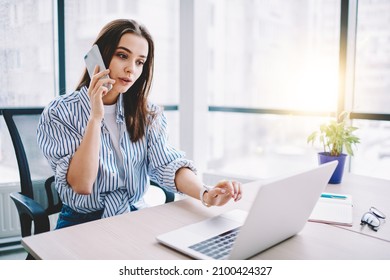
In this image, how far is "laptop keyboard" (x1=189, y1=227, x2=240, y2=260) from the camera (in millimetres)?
817

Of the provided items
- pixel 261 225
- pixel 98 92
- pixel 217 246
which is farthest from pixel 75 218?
pixel 261 225

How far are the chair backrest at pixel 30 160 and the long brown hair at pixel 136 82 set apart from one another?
0.83 ft

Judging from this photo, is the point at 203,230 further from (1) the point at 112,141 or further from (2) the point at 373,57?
(2) the point at 373,57

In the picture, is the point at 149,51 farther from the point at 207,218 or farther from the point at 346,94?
the point at 346,94

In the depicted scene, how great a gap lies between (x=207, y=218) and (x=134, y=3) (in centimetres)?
225

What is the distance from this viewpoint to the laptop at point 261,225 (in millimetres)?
727

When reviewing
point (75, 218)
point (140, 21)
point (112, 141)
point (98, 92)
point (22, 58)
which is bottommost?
point (75, 218)

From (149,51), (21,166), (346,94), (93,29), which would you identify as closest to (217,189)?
(149,51)

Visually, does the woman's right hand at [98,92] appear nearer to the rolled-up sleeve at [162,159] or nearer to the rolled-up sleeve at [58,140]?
the rolled-up sleeve at [58,140]

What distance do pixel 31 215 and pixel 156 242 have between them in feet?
1.70

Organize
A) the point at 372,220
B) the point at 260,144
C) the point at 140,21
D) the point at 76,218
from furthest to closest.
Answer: the point at 260,144 → the point at 140,21 → the point at 76,218 → the point at 372,220

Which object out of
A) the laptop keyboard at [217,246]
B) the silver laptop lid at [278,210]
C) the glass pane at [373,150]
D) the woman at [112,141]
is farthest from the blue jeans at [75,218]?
the glass pane at [373,150]

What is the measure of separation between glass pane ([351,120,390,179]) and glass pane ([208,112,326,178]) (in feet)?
1.01

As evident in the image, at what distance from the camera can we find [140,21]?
289 centimetres
